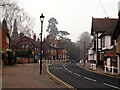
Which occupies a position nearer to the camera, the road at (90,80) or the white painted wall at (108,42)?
the road at (90,80)

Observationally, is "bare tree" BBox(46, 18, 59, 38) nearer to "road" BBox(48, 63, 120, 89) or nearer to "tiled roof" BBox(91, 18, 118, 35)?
"tiled roof" BBox(91, 18, 118, 35)

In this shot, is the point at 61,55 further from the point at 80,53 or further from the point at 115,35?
the point at 115,35

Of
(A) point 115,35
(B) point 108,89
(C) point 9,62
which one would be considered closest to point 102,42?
(A) point 115,35

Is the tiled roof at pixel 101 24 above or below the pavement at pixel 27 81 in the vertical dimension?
above

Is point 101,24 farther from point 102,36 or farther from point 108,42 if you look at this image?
point 108,42

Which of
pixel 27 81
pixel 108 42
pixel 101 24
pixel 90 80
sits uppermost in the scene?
pixel 101 24

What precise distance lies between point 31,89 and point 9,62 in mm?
22404

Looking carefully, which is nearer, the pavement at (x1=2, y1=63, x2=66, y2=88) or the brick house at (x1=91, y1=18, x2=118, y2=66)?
the pavement at (x1=2, y1=63, x2=66, y2=88)

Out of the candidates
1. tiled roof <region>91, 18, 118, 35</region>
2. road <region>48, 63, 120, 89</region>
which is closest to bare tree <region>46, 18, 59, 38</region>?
tiled roof <region>91, 18, 118, 35</region>

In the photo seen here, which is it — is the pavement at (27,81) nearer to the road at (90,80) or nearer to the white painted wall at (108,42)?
the road at (90,80)

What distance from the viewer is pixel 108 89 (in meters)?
11.4

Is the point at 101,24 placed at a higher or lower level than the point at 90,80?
higher

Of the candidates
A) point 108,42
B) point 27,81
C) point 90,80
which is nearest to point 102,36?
point 108,42

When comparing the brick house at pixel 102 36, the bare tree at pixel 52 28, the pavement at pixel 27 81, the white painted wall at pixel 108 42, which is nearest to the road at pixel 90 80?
the pavement at pixel 27 81
